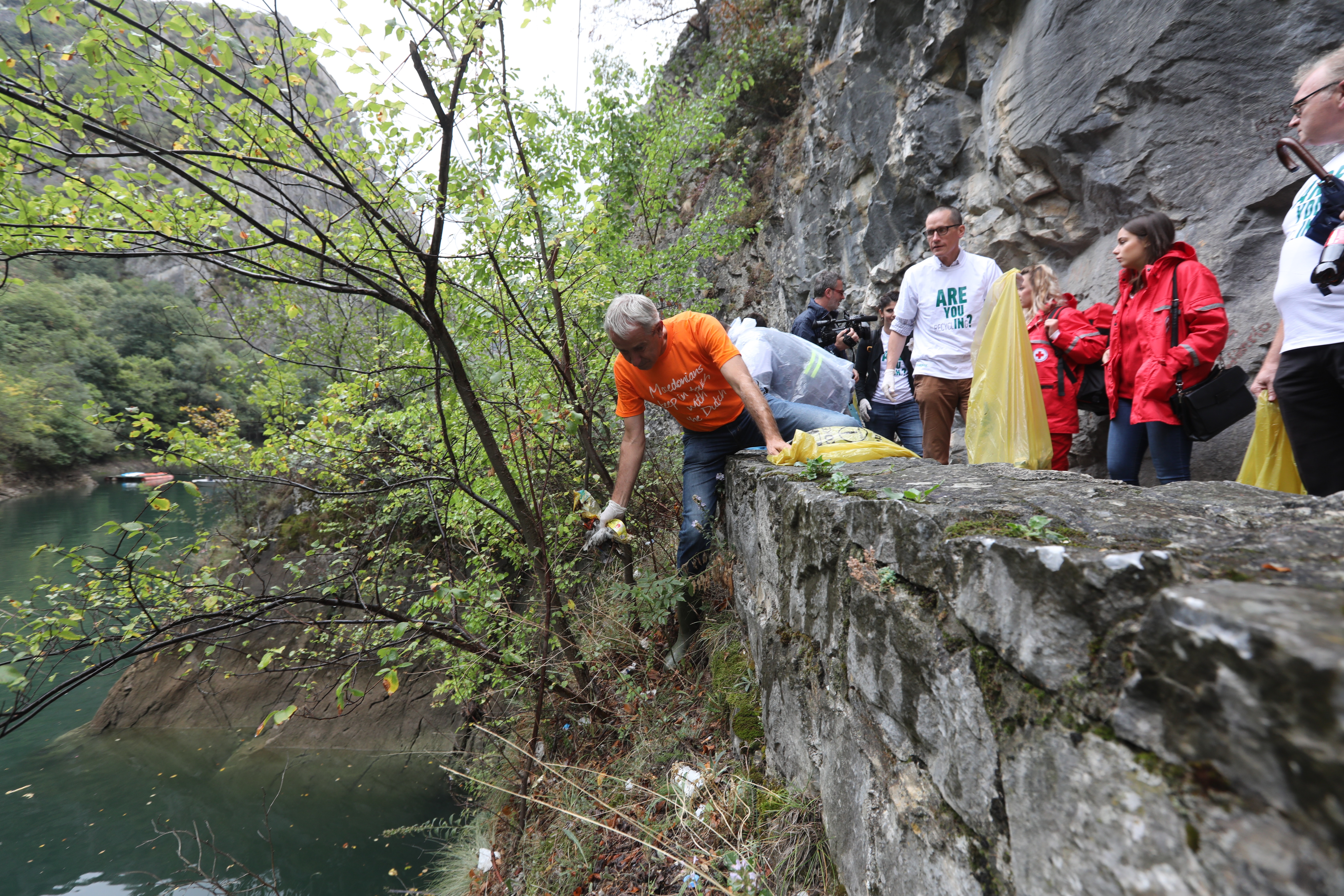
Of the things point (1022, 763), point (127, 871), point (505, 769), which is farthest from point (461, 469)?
point (127, 871)

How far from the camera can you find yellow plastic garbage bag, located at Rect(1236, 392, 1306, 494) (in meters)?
2.14

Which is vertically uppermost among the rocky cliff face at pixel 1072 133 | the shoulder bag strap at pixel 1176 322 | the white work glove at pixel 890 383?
the rocky cliff face at pixel 1072 133

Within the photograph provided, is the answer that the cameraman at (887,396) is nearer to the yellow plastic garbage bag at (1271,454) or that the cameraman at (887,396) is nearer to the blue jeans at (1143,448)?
the blue jeans at (1143,448)

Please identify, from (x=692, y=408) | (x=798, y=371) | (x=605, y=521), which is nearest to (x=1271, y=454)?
(x=798, y=371)

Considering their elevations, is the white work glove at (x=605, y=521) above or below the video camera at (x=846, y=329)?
below

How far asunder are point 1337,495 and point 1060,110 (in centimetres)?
468

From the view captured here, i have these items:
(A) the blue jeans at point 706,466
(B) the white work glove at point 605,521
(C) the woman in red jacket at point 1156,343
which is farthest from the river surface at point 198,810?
(C) the woman in red jacket at point 1156,343

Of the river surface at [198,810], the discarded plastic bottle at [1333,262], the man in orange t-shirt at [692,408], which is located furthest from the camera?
the river surface at [198,810]

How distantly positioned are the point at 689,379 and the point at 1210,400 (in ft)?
7.71

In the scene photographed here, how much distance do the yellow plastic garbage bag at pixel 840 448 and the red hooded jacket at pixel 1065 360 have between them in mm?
1790

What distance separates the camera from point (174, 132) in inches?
109

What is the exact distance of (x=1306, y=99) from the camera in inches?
76.5

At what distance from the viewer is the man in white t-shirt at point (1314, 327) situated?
187 centimetres

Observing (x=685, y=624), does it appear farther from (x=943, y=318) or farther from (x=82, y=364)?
(x=82, y=364)
